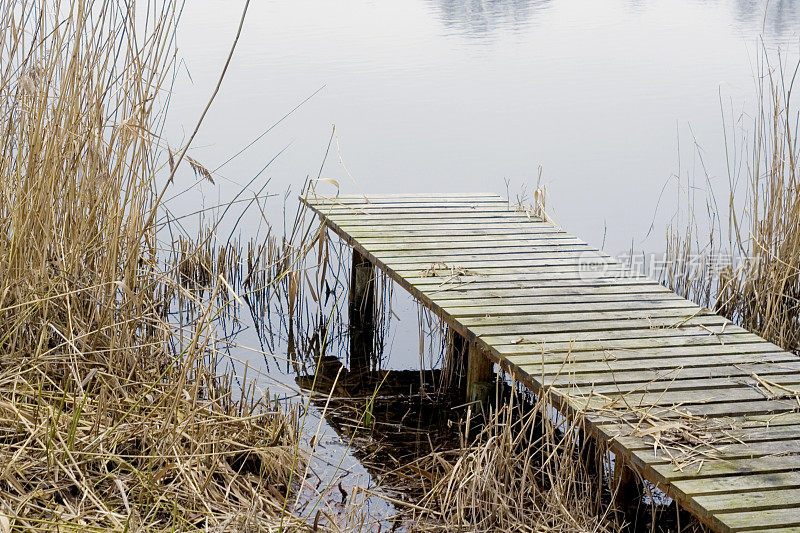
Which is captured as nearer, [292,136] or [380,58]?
[292,136]

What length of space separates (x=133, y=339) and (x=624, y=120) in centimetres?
689

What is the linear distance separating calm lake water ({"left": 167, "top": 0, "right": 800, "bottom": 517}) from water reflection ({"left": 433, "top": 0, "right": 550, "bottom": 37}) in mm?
102

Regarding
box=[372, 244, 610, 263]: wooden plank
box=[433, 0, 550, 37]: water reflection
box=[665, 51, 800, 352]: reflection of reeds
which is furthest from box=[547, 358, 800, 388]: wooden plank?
box=[433, 0, 550, 37]: water reflection

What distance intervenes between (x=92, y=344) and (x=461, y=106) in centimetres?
699

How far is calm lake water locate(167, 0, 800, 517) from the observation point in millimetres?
7145

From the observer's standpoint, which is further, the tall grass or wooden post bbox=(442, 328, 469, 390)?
wooden post bbox=(442, 328, 469, 390)

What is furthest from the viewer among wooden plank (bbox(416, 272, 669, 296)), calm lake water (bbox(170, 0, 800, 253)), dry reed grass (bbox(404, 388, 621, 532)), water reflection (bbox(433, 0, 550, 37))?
water reflection (bbox(433, 0, 550, 37))

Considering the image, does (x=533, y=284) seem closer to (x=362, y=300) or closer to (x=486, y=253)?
(x=486, y=253)

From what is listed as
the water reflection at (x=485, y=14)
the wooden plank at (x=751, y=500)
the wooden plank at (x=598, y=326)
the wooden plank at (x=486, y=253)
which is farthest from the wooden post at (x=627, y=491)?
the water reflection at (x=485, y=14)

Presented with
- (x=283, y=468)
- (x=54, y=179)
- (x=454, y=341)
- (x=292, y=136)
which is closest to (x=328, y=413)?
(x=454, y=341)

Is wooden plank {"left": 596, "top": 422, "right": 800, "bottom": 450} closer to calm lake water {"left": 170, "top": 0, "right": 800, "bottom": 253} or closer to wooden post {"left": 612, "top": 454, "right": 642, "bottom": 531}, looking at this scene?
wooden post {"left": 612, "top": 454, "right": 642, "bottom": 531}

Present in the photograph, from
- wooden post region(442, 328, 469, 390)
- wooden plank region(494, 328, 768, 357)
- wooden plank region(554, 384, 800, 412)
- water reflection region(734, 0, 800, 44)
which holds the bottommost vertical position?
wooden post region(442, 328, 469, 390)

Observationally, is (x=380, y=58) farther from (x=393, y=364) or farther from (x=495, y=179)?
(x=393, y=364)

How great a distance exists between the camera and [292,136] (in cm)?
841
